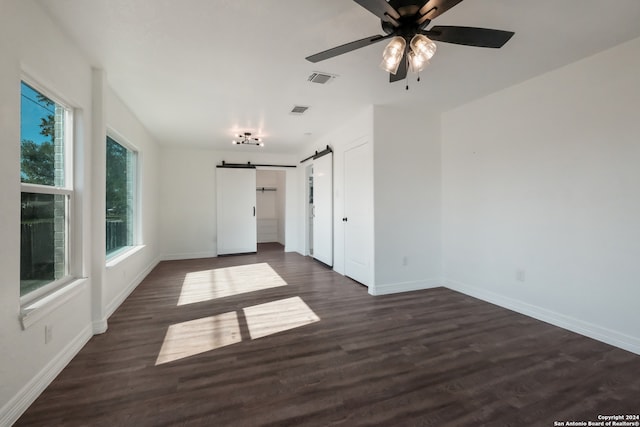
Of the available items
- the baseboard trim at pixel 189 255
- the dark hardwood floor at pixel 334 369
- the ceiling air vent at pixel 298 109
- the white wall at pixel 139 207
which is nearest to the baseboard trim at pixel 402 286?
the dark hardwood floor at pixel 334 369

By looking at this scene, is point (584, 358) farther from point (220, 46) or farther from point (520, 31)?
point (220, 46)

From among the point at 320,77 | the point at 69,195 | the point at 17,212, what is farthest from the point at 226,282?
the point at 320,77

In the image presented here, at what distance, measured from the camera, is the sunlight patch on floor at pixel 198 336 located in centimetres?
241

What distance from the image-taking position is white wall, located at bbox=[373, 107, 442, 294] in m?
3.99

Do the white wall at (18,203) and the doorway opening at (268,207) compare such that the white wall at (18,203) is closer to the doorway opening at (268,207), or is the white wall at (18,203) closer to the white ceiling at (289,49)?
the white ceiling at (289,49)

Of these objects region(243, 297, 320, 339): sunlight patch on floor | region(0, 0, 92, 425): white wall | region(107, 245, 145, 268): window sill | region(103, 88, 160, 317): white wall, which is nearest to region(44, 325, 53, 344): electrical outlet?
region(0, 0, 92, 425): white wall

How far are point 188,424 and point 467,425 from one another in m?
1.57

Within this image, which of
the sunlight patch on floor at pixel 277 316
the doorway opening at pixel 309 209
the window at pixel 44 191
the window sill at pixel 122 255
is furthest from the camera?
the doorway opening at pixel 309 209

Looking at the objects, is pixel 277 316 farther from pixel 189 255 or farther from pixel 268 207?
pixel 268 207

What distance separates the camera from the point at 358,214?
4426 millimetres

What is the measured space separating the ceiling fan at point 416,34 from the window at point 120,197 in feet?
10.9

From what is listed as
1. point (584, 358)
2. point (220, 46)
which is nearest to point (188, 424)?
point (220, 46)

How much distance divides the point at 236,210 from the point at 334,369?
5508 mm

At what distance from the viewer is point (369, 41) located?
1738 millimetres
